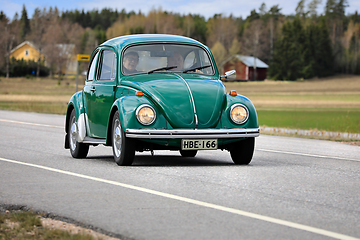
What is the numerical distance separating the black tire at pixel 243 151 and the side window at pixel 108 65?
2.32 m

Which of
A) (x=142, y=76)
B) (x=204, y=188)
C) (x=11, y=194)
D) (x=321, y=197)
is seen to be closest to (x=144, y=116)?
(x=142, y=76)

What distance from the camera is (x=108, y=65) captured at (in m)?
10.5

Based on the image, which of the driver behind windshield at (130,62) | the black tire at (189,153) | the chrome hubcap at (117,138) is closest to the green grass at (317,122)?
the black tire at (189,153)

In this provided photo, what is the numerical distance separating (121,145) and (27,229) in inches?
157

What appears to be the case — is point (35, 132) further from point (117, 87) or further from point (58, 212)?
point (58, 212)

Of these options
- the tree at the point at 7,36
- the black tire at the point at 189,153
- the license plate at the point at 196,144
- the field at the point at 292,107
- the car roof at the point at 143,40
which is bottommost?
the field at the point at 292,107

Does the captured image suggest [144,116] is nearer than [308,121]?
Yes

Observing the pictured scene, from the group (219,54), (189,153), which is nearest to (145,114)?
(189,153)

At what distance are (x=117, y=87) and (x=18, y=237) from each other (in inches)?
203

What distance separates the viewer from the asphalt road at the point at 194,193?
511 cm

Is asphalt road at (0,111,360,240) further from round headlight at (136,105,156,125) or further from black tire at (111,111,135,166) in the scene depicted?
round headlight at (136,105,156,125)

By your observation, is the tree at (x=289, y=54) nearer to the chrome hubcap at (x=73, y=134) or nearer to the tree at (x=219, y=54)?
the tree at (x=219, y=54)

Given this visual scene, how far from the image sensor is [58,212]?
576 cm

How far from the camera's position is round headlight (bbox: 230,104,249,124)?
915 centimetres
